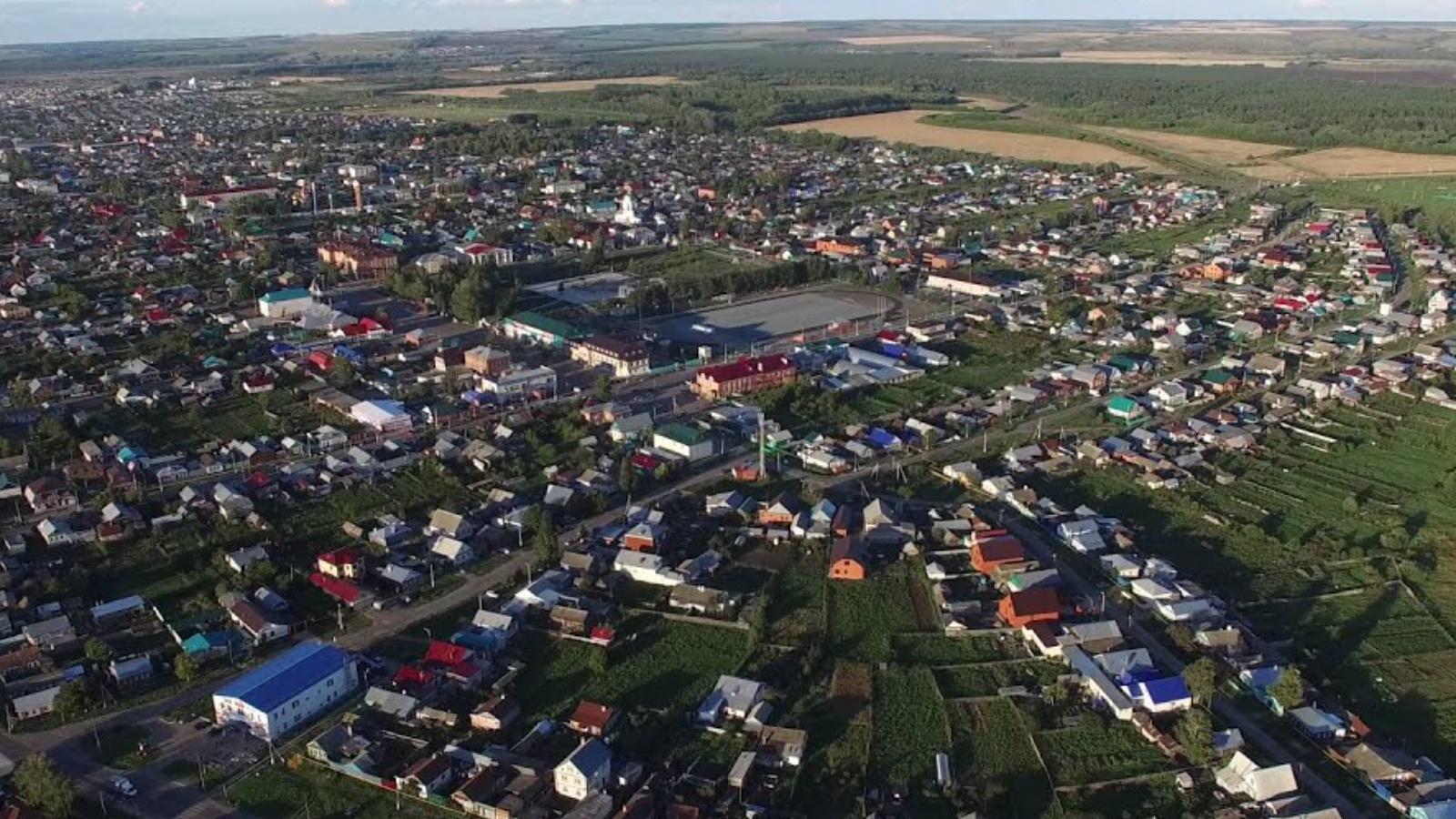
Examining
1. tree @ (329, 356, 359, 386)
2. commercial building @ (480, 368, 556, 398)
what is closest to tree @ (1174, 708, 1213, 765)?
commercial building @ (480, 368, 556, 398)

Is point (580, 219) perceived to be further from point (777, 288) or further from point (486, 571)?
point (486, 571)

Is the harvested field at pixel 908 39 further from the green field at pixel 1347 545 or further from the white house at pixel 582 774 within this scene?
the white house at pixel 582 774

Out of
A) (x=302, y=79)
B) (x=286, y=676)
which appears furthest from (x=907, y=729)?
(x=302, y=79)

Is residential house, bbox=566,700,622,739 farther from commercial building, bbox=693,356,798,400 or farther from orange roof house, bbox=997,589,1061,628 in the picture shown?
commercial building, bbox=693,356,798,400

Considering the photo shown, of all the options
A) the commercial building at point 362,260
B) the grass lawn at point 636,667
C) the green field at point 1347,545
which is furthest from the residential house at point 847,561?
the commercial building at point 362,260

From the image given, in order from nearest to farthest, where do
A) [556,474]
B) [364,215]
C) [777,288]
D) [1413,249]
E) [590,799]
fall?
[590,799] → [556,474] → [777,288] → [1413,249] → [364,215]

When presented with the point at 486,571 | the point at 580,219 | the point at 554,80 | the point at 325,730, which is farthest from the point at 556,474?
the point at 554,80

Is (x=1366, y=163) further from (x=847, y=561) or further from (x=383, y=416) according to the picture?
(x=383, y=416)

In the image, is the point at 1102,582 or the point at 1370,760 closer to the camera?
the point at 1370,760
